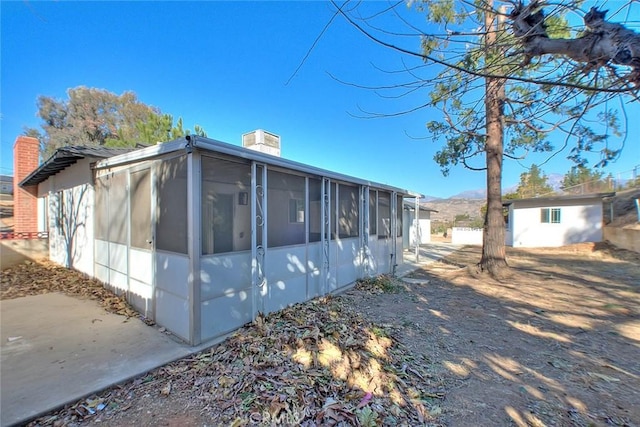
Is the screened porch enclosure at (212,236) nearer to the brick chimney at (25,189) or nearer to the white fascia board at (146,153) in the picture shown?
the white fascia board at (146,153)

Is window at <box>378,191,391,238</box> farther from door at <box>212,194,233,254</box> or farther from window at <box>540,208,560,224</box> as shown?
window at <box>540,208,560,224</box>

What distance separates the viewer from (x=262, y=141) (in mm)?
5562

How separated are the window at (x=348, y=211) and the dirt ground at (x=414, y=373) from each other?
1.63 m

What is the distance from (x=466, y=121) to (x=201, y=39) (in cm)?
683

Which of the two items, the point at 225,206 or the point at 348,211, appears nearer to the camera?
the point at 225,206

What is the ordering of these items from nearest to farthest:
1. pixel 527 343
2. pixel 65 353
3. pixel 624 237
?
pixel 65 353 → pixel 527 343 → pixel 624 237

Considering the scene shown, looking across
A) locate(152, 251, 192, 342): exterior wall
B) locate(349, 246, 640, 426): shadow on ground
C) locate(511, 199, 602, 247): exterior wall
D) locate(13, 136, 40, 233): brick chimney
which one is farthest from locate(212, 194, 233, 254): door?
locate(511, 199, 602, 247): exterior wall

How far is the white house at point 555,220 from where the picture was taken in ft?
46.2

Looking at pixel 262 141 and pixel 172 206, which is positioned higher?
pixel 262 141

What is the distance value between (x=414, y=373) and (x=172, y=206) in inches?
135

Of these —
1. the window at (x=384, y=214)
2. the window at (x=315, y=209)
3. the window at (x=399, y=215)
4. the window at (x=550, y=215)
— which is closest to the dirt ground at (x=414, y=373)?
the window at (x=315, y=209)

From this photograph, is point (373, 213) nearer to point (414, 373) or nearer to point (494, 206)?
point (494, 206)

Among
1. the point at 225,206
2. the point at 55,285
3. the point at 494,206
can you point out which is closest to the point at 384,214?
the point at 494,206

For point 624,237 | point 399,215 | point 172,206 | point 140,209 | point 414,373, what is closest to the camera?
point 414,373
